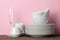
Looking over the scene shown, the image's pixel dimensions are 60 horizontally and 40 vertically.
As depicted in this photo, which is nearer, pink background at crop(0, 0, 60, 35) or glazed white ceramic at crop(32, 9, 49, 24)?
glazed white ceramic at crop(32, 9, 49, 24)

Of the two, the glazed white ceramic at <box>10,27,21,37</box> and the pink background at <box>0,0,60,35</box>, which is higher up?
the pink background at <box>0,0,60,35</box>

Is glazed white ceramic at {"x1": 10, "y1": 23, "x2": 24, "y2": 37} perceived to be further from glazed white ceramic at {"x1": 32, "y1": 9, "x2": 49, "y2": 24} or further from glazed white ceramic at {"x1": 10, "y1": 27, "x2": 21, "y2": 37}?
glazed white ceramic at {"x1": 32, "y1": 9, "x2": 49, "y2": 24}

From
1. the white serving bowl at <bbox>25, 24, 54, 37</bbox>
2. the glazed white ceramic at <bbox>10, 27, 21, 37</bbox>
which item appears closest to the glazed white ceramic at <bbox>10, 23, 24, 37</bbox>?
the glazed white ceramic at <bbox>10, 27, 21, 37</bbox>

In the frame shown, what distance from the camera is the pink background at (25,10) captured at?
3.99ft

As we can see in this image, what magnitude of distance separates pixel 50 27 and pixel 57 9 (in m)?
0.28

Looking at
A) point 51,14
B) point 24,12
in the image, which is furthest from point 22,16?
point 51,14

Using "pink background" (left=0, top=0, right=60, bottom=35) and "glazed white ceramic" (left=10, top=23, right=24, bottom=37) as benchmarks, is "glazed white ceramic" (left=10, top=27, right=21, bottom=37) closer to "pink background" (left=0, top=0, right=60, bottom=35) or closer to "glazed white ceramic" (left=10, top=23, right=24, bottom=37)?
"glazed white ceramic" (left=10, top=23, right=24, bottom=37)

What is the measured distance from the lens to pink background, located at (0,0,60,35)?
1217 mm

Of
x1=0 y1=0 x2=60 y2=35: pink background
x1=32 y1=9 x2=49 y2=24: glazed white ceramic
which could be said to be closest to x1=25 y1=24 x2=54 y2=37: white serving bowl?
x1=32 y1=9 x2=49 y2=24: glazed white ceramic

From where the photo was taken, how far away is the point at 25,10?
4.01 feet

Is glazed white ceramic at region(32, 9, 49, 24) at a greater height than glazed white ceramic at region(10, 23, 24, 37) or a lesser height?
greater

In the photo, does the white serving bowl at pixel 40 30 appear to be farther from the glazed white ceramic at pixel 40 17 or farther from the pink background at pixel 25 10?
the pink background at pixel 25 10

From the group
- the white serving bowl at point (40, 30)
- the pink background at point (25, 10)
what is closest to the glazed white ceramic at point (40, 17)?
the white serving bowl at point (40, 30)

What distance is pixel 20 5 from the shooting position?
1.22 meters
